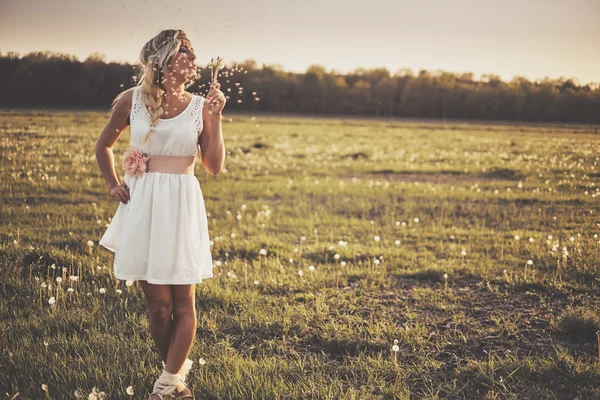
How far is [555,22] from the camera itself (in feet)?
27.3

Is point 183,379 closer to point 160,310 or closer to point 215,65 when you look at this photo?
point 160,310

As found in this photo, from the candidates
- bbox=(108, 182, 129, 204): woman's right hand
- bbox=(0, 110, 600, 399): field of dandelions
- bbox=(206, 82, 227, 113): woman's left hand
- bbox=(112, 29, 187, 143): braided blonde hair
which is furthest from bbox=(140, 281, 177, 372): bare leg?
bbox=(206, 82, 227, 113): woman's left hand

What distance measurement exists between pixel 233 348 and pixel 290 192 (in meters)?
8.13

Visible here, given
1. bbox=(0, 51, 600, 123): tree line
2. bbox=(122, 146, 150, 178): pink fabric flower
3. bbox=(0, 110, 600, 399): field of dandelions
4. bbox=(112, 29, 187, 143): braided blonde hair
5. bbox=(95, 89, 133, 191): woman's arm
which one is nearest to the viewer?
bbox=(112, 29, 187, 143): braided blonde hair

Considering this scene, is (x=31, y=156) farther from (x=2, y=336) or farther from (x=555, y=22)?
Answer: (x=555, y=22)

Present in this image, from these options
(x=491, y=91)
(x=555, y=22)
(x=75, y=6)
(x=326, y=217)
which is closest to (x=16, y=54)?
(x=75, y=6)

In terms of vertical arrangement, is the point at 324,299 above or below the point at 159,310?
below

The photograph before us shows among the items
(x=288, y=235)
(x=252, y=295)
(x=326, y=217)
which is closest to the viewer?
(x=252, y=295)

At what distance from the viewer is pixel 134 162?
10.5 ft

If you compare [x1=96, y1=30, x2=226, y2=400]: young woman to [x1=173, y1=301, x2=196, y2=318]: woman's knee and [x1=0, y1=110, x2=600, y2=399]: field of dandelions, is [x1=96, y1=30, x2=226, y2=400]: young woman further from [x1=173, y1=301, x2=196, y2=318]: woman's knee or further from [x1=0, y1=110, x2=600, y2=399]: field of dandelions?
[x1=0, y1=110, x2=600, y2=399]: field of dandelions

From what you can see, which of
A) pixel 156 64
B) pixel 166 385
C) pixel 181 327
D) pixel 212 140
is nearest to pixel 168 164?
pixel 212 140

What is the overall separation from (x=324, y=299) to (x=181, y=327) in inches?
89.9

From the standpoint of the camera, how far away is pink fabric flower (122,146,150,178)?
126 inches

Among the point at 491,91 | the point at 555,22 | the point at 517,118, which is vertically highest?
the point at 555,22
